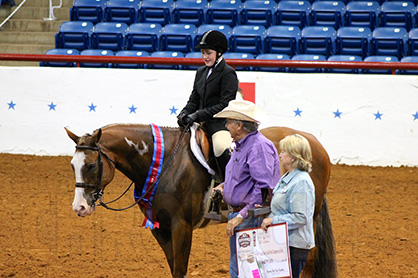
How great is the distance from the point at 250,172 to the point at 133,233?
325 centimetres

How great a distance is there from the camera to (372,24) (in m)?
12.7

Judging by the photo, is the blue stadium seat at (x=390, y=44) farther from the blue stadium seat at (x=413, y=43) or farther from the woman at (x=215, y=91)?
the woman at (x=215, y=91)

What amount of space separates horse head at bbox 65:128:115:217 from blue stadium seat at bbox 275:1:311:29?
9667 millimetres

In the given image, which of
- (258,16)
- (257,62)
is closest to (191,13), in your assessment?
(258,16)

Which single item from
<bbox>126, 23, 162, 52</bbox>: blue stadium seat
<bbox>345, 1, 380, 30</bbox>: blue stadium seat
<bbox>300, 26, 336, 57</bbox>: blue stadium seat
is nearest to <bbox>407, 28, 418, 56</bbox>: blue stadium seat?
<bbox>345, 1, 380, 30</bbox>: blue stadium seat

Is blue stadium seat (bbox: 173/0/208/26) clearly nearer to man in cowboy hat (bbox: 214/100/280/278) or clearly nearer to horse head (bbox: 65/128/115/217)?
horse head (bbox: 65/128/115/217)

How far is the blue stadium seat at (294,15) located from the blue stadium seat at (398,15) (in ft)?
5.96

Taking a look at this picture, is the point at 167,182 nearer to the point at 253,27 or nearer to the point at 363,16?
the point at 253,27

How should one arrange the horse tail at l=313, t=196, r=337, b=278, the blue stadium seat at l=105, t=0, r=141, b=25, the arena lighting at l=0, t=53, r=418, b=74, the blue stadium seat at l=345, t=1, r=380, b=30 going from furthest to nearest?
the blue stadium seat at l=105, t=0, r=141, b=25
the blue stadium seat at l=345, t=1, r=380, b=30
the arena lighting at l=0, t=53, r=418, b=74
the horse tail at l=313, t=196, r=337, b=278

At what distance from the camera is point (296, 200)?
3.39m

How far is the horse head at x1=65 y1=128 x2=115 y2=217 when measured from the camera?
4.12m

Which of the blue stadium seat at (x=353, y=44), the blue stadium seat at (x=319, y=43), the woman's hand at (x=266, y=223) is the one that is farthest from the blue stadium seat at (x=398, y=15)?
the woman's hand at (x=266, y=223)

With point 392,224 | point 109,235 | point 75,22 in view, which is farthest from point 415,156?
point 75,22

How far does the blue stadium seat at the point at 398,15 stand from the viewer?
12539 millimetres
